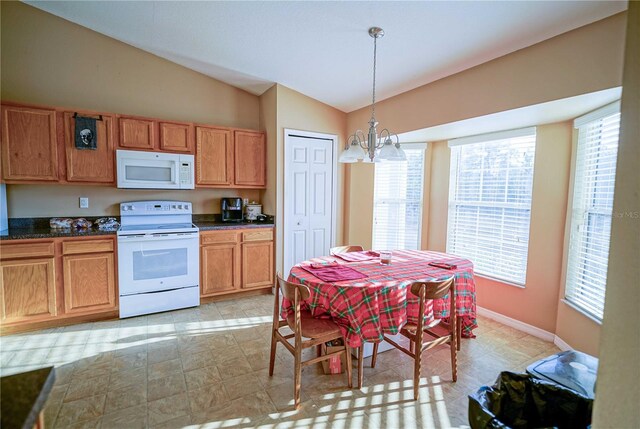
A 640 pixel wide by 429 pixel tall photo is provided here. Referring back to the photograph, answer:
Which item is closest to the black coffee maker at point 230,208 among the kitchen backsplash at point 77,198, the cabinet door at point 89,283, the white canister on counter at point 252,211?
the white canister on counter at point 252,211

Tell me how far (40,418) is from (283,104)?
3.70m

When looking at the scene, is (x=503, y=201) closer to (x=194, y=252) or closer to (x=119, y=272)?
(x=194, y=252)

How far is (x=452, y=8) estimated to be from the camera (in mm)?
2154

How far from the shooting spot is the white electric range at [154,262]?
10.6 feet

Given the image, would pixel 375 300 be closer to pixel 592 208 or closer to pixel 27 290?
pixel 592 208

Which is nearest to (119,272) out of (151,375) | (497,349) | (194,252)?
(194,252)

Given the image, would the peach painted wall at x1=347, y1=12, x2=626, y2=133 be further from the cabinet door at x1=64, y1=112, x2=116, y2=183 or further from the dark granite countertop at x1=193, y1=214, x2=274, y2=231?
the cabinet door at x1=64, y1=112, x2=116, y2=183

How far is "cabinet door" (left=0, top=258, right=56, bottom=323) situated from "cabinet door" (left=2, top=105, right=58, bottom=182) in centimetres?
86

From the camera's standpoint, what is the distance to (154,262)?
337cm

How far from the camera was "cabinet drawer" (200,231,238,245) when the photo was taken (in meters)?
3.66

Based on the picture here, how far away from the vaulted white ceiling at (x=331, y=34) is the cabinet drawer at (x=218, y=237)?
1.97m

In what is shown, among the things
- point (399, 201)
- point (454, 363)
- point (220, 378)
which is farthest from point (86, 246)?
point (399, 201)

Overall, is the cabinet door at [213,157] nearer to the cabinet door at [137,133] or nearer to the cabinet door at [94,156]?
the cabinet door at [137,133]

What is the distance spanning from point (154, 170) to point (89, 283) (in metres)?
1.35
